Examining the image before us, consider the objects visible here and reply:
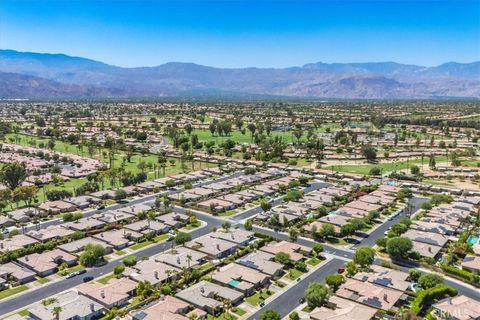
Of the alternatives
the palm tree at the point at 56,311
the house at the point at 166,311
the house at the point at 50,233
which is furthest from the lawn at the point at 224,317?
the house at the point at 50,233

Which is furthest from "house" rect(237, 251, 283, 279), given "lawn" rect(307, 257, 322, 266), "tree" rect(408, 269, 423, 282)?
"tree" rect(408, 269, 423, 282)

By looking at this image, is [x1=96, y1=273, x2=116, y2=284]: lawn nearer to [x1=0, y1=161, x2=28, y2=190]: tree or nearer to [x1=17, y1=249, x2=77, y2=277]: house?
[x1=17, y1=249, x2=77, y2=277]: house

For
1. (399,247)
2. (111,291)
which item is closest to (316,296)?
(399,247)

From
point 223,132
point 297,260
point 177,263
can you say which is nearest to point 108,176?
point 177,263

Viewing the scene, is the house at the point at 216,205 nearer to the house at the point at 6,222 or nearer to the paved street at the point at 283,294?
the paved street at the point at 283,294

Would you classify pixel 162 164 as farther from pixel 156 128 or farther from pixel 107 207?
pixel 156 128

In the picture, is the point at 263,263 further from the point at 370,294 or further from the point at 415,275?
the point at 415,275

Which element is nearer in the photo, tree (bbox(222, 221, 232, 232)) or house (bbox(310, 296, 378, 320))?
house (bbox(310, 296, 378, 320))
